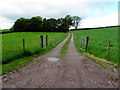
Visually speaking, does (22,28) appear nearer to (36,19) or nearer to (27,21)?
(27,21)

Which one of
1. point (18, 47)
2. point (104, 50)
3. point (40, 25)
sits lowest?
point (104, 50)

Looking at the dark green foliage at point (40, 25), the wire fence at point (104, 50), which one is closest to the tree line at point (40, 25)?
the dark green foliage at point (40, 25)

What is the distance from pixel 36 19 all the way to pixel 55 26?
13515mm

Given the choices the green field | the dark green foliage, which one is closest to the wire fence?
the green field

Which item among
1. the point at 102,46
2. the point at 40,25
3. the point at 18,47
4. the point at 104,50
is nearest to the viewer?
the point at 104,50

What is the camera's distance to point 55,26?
69438 mm

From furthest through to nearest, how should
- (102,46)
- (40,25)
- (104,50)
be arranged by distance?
(40,25) < (102,46) < (104,50)

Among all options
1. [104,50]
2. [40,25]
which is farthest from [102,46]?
[40,25]

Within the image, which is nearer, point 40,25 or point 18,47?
point 18,47

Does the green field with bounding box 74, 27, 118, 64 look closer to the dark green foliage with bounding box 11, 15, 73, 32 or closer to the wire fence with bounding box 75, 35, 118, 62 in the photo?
the wire fence with bounding box 75, 35, 118, 62

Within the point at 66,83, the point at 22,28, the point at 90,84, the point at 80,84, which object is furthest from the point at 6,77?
the point at 22,28

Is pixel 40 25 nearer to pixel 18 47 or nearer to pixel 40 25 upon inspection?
pixel 40 25

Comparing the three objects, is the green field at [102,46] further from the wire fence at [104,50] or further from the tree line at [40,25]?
the tree line at [40,25]

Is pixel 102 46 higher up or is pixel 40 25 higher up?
pixel 40 25
